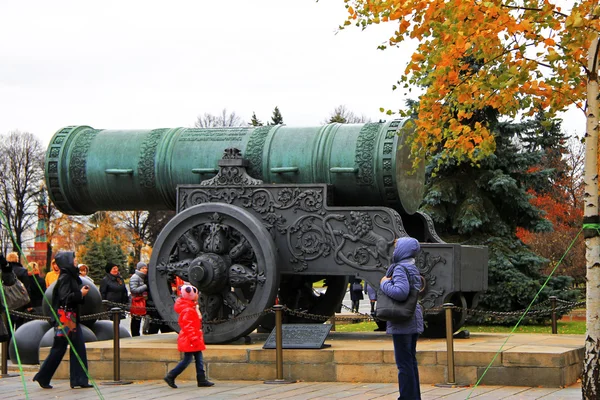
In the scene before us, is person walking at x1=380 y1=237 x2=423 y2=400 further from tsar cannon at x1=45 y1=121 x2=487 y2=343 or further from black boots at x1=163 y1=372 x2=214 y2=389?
black boots at x1=163 y1=372 x2=214 y2=389

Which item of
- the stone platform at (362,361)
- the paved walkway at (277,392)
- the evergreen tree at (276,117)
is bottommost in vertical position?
the paved walkway at (277,392)

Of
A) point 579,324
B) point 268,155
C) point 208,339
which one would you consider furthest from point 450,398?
point 579,324

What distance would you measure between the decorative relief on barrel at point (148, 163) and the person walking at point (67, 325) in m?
1.89

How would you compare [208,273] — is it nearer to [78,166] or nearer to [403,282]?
[78,166]

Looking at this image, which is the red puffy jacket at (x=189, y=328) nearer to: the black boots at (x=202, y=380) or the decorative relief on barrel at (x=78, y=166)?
the black boots at (x=202, y=380)

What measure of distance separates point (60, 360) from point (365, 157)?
4.02 meters

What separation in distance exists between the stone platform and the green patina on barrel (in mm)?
1783

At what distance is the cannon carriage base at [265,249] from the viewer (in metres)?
11.1

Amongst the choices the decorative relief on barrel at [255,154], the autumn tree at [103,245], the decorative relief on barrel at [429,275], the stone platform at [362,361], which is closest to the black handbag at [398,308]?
the stone platform at [362,361]

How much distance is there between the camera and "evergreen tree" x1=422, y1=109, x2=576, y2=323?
21.4 meters

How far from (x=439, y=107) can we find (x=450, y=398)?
341cm

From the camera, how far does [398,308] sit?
8203 millimetres

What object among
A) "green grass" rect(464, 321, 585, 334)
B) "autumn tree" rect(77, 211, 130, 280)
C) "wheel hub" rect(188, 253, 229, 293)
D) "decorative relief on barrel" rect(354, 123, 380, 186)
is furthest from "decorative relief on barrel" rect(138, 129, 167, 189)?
"autumn tree" rect(77, 211, 130, 280)

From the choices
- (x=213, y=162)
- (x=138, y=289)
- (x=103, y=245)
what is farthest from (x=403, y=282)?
(x=103, y=245)
